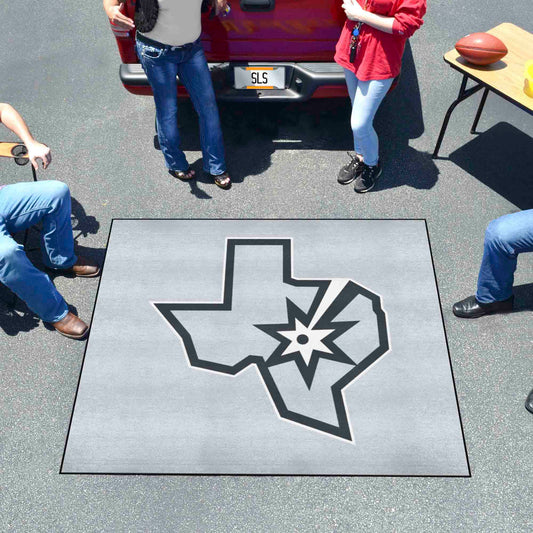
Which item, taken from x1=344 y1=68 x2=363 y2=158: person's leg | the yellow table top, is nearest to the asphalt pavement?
x1=344 y1=68 x2=363 y2=158: person's leg

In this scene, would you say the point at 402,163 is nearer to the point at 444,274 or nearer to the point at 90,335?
the point at 444,274

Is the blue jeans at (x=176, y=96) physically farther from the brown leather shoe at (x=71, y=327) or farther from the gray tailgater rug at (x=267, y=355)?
the brown leather shoe at (x=71, y=327)

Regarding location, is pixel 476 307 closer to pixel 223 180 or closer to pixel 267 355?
pixel 267 355

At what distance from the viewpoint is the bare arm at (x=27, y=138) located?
2920 millimetres

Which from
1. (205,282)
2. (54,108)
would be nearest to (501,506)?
(205,282)

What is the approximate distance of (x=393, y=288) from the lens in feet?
10.8

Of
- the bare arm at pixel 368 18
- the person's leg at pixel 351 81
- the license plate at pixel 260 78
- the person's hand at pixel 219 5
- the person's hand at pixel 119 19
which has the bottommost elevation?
the license plate at pixel 260 78

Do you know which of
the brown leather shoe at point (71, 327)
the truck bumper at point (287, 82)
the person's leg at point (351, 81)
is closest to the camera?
the brown leather shoe at point (71, 327)

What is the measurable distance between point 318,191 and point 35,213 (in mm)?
1762

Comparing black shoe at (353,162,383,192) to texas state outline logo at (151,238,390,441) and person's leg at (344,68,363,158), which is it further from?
texas state outline logo at (151,238,390,441)

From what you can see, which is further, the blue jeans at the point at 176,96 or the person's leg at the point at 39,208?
the blue jeans at the point at 176,96

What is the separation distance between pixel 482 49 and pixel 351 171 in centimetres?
105

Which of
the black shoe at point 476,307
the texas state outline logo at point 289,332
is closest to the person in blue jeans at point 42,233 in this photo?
the texas state outline logo at point 289,332

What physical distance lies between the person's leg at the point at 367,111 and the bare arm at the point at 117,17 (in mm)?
1332
